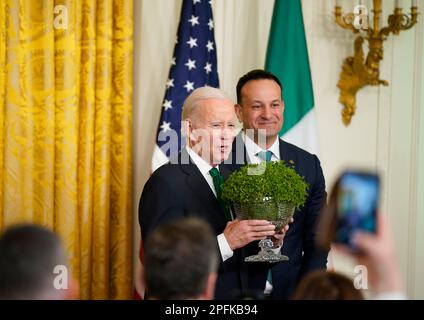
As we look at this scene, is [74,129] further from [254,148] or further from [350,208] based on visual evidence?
[350,208]

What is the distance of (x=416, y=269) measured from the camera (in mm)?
5184

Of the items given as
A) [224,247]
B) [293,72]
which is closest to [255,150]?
[224,247]

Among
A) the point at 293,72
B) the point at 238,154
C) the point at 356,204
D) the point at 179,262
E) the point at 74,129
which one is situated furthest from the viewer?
the point at 293,72

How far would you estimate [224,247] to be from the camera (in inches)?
119

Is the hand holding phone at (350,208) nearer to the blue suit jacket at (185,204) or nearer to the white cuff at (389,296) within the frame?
the white cuff at (389,296)

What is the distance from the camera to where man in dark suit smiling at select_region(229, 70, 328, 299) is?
11.1 feet

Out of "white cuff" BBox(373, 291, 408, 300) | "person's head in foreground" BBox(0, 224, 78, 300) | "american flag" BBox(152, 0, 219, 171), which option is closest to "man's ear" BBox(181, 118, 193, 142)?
"american flag" BBox(152, 0, 219, 171)

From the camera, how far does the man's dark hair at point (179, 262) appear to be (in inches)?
66.3

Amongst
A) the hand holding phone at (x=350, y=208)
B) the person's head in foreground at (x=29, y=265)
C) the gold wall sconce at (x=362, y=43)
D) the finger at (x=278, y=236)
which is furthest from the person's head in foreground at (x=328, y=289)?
the gold wall sconce at (x=362, y=43)

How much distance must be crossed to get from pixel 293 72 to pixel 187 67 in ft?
2.40

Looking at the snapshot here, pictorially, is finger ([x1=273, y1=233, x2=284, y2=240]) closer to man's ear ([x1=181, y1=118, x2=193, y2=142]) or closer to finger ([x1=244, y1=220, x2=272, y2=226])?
finger ([x1=244, y1=220, x2=272, y2=226])

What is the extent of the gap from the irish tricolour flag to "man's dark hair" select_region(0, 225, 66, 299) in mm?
3182

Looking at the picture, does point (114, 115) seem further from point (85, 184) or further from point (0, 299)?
point (0, 299)
